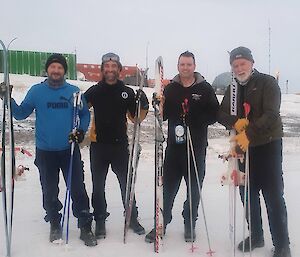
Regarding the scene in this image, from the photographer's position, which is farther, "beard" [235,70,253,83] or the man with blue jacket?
the man with blue jacket

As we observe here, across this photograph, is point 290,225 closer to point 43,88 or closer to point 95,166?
point 95,166

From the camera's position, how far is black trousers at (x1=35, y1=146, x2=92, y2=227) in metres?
4.01

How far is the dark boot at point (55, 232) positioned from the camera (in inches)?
161

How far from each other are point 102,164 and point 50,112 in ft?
2.65

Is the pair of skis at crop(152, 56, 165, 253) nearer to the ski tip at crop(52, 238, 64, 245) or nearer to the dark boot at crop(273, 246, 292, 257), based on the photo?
the ski tip at crop(52, 238, 64, 245)

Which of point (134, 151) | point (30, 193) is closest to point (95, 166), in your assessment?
point (134, 151)

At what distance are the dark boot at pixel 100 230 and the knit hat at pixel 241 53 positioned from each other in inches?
89.5

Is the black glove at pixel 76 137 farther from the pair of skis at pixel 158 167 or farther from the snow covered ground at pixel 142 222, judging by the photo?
the snow covered ground at pixel 142 222

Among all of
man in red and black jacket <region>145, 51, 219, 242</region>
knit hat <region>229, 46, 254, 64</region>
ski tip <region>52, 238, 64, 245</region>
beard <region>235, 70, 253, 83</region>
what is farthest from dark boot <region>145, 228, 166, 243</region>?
knit hat <region>229, 46, 254, 64</region>

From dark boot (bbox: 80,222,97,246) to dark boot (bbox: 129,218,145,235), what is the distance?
0.54m

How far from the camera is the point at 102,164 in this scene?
4.23 m

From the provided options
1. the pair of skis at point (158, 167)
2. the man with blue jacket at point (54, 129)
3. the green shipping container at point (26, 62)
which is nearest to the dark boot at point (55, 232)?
the man with blue jacket at point (54, 129)

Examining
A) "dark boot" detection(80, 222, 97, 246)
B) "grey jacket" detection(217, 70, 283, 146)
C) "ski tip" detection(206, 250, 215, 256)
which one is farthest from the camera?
"dark boot" detection(80, 222, 97, 246)

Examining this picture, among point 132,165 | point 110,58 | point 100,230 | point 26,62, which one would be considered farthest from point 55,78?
point 26,62
